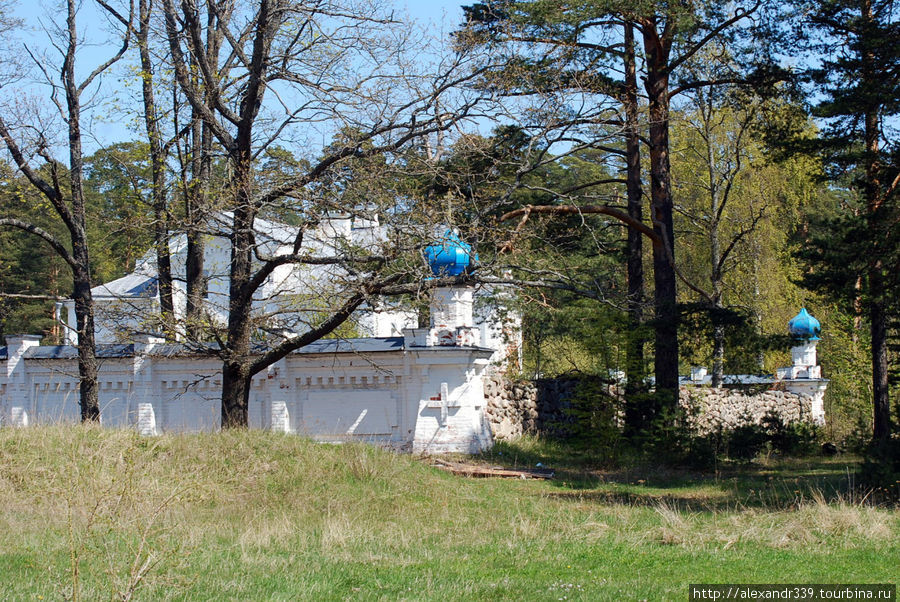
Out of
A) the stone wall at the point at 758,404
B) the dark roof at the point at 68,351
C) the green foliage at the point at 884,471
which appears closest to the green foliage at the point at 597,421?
the green foliage at the point at 884,471

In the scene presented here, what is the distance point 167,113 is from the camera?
59.2 feet

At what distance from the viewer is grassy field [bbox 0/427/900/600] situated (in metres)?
6.27

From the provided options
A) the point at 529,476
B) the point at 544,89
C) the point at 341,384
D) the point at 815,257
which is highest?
the point at 544,89

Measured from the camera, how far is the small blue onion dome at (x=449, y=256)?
13617 mm

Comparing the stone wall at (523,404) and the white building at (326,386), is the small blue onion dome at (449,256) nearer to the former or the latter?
the white building at (326,386)

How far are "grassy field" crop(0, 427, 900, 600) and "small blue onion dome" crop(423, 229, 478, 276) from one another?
321 centimetres

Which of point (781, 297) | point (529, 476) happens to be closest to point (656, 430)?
point (529, 476)

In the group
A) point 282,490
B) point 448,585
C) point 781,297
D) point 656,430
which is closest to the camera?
point 448,585

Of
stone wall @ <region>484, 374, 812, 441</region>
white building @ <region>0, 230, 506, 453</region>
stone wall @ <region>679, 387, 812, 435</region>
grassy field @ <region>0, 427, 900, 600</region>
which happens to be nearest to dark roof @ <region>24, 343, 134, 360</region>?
white building @ <region>0, 230, 506, 453</region>

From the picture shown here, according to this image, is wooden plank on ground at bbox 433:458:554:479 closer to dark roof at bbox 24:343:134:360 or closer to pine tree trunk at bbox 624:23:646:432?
pine tree trunk at bbox 624:23:646:432

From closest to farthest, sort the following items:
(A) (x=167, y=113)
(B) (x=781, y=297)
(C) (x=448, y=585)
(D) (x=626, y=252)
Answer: (C) (x=448, y=585) < (A) (x=167, y=113) < (D) (x=626, y=252) < (B) (x=781, y=297)

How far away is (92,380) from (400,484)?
24.1 feet

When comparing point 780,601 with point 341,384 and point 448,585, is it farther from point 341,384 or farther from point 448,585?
point 341,384

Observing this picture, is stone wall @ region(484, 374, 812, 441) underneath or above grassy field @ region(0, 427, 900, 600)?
above
